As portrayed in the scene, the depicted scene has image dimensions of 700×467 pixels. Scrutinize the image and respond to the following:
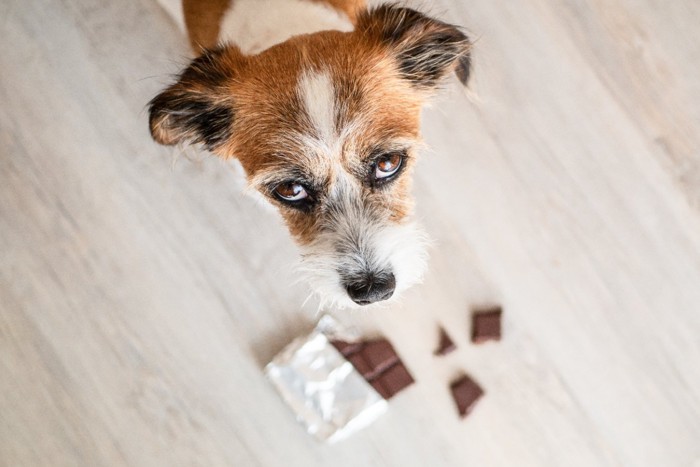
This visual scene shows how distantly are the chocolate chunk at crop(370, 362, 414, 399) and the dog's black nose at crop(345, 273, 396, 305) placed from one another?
0.53m

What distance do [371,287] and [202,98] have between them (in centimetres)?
59

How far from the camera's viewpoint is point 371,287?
134 centimetres

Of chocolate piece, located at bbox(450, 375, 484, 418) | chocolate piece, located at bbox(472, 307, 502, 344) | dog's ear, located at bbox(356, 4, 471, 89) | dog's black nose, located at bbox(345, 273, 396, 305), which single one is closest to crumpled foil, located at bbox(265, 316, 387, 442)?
chocolate piece, located at bbox(450, 375, 484, 418)

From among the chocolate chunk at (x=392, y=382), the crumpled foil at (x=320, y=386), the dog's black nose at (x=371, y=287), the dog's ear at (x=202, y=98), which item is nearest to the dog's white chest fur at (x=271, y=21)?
the dog's ear at (x=202, y=98)

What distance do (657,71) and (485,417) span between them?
51.6 inches

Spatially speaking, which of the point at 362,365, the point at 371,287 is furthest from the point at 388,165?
the point at 362,365

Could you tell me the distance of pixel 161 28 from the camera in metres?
1.85

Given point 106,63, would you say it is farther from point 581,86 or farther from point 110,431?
point 581,86

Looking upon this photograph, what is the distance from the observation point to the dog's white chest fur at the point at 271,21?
1431mm

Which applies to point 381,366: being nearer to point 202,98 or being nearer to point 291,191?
point 291,191

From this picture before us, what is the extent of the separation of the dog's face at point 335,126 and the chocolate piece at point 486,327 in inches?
19.5

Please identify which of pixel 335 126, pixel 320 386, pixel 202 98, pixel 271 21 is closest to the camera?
pixel 335 126

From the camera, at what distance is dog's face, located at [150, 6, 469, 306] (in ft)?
3.99

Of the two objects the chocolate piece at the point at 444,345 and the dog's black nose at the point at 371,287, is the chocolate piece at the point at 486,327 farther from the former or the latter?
the dog's black nose at the point at 371,287
